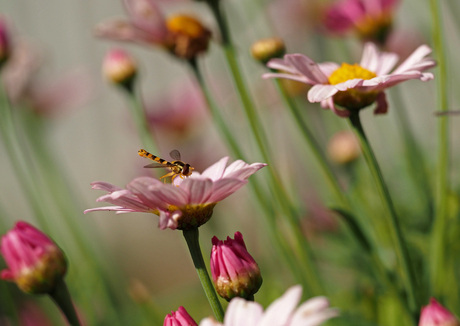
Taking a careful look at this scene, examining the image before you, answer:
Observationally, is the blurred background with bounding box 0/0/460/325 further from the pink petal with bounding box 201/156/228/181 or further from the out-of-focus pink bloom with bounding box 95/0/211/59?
the pink petal with bounding box 201/156/228/181

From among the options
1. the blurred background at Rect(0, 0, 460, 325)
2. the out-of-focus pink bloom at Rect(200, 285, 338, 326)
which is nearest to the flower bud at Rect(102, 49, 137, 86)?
the blurred background at Rect(0, 0, 460, 325)

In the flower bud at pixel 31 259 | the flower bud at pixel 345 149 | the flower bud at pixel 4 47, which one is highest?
the flower bud at pixel 4 47

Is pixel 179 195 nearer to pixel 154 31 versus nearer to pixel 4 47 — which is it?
pixel 154 31

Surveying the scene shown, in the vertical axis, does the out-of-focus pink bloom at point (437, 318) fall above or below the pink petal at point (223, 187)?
below

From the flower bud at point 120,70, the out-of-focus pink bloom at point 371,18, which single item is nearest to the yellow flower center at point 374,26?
the out-of-focus pink bloom at point 371,18

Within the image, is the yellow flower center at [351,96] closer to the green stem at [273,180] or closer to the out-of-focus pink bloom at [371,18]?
the green stem at [273,180]

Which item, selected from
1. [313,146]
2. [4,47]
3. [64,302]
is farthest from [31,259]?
[4,47]
